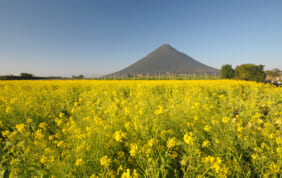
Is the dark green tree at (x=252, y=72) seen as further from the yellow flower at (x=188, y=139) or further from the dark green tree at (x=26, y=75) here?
the dark green tree at (x=26, y=75)

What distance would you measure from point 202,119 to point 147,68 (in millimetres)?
148098

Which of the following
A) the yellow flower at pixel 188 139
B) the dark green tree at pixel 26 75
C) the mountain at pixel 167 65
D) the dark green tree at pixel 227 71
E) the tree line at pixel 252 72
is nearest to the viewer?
the yellow flower at pixel 188 139

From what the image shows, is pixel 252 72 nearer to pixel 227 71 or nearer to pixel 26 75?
pixel 227 71

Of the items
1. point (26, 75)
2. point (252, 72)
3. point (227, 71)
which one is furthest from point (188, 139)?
point (26, 75)

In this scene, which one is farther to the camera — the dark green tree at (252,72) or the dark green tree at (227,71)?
the dark green tree at (227,71)

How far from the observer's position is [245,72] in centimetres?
1972

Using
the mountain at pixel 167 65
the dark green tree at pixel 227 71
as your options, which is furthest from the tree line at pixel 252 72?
the mountain at pixel 167 65

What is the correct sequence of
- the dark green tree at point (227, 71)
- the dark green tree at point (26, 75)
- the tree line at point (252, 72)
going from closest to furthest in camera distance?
Answer: 1. the tree line at point (252, 72)
2. the dark green tree at point (227, 71)
3. the dark green tree at point (26, 75)

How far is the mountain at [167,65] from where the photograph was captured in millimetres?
141275

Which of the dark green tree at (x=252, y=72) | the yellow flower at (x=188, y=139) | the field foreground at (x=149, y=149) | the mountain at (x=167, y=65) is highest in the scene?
the mountain at (x=167, y=65)

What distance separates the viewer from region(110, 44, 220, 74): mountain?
141 meters

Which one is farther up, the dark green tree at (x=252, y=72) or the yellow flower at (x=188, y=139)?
the dark green tree at (x=252, y=72)

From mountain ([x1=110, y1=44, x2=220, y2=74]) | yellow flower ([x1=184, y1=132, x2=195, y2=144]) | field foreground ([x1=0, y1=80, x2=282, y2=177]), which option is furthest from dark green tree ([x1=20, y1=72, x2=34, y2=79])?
mountain ([x1=110, y1=44, x2=220, y2=74])

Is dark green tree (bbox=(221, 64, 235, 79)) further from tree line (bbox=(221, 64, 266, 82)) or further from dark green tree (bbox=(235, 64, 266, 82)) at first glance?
dark green tree (bbox=(235, 64, 266, 82))
